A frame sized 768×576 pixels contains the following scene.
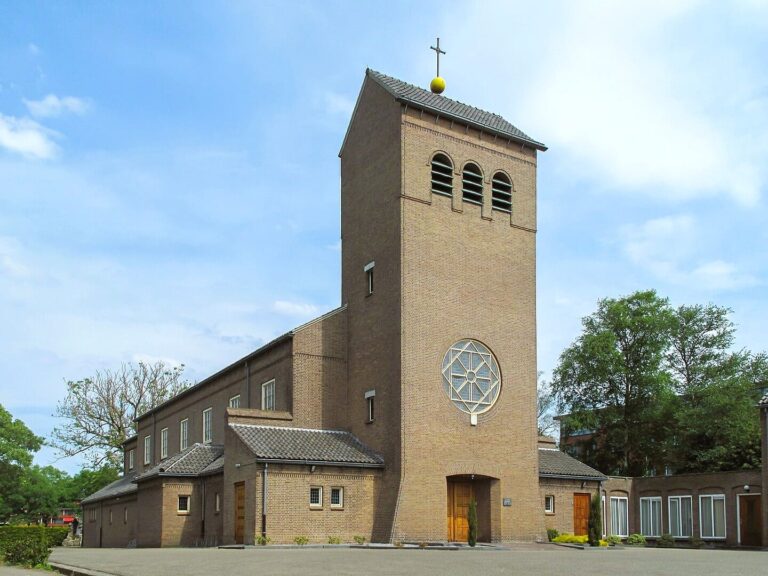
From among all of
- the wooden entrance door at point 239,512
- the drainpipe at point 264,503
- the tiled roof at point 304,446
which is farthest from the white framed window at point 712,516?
→ the drainpipe at point 264,503

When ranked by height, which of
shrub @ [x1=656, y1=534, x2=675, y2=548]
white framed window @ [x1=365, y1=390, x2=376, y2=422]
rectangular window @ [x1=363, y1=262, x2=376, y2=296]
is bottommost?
shrub @ [x1=656, y1=534, x2=675, y2=548]

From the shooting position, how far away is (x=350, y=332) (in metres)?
36.0

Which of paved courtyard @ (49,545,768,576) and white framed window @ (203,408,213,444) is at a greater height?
white framed window @ (203,408,213,444)

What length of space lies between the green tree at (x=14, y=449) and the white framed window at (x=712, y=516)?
180 feet

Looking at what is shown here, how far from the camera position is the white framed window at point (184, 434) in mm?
50062

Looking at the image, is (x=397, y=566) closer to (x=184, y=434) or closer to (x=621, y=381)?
(x=184, y=434)

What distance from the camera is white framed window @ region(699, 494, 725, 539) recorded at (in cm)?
4369

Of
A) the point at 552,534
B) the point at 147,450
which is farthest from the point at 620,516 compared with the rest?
the point at 147,450

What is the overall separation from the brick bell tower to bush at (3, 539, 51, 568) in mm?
12508

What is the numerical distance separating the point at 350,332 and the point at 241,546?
1042cm

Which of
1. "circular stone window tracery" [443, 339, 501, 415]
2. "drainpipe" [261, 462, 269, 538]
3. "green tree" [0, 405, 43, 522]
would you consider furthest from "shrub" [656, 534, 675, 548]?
"green tree" [0, 405, 43, 522]

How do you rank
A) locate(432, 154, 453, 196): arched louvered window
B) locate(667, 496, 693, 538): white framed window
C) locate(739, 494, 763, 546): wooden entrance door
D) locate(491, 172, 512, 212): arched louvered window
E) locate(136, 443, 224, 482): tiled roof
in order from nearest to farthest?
locate(432, 154, 453, 196): arched louvered window → locate(491, 172, 512, 212): arched louvered window → locate(136, 443, 224, 482): tiled roof → locate(739, 494, 763, 546): wooden entrance door → locate(667, 496, 693, 538): white framed window

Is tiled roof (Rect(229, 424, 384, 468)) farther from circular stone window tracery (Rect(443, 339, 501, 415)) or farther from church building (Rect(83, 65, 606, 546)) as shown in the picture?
circular stone window tracery (Rect(443, 339, 501, 415))

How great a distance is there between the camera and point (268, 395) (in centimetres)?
3850
